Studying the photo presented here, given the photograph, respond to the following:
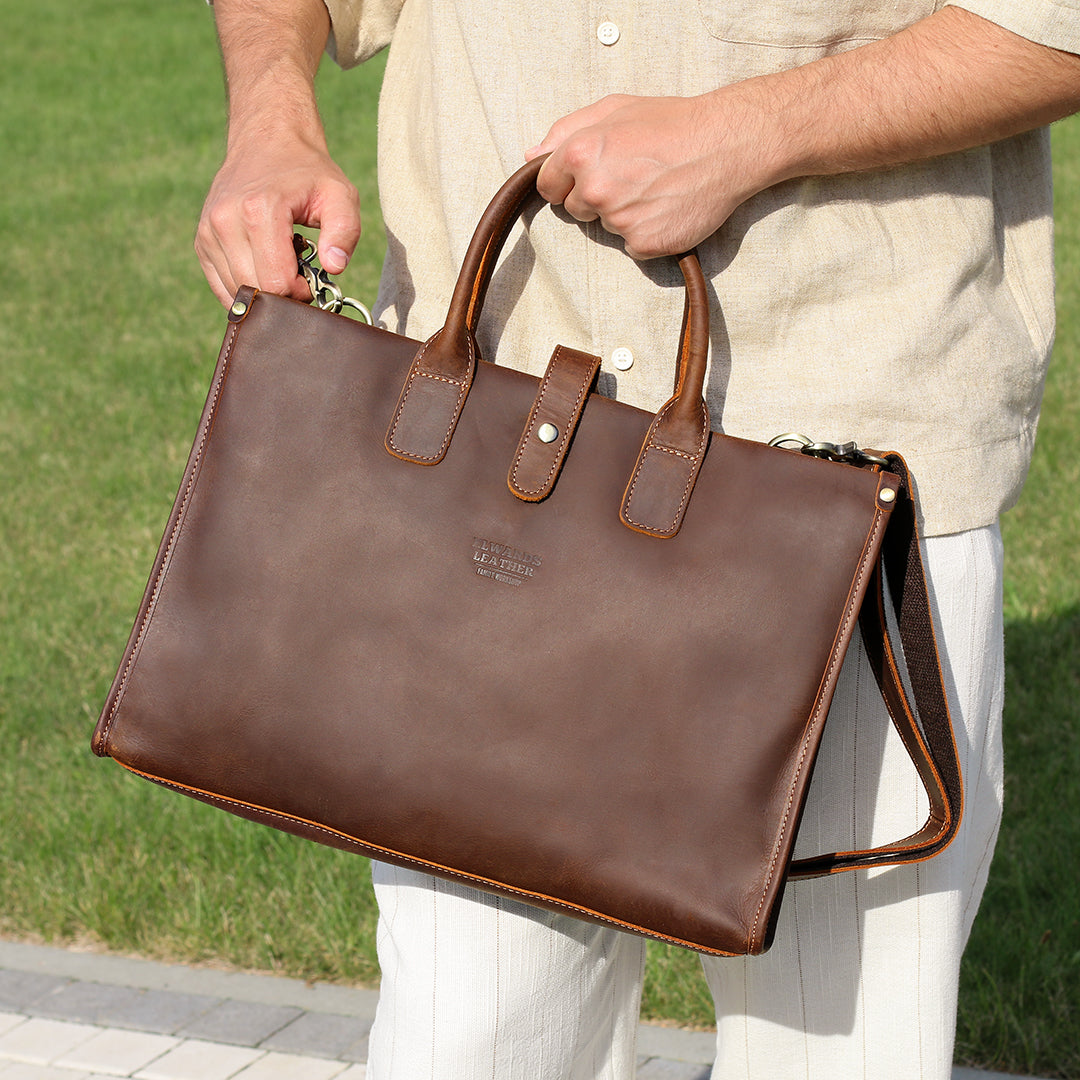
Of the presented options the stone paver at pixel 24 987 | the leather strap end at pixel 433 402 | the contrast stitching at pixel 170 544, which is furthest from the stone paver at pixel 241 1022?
→ the leather strap end at pixel 433 402

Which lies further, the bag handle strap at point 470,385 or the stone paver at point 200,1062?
the stone paver at point 200,1062

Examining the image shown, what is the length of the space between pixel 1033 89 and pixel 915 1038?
3.40 feet

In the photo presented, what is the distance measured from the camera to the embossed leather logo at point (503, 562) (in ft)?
4.54

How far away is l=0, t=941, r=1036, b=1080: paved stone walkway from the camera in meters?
2.71

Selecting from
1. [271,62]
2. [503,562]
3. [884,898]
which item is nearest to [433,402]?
[503,562]

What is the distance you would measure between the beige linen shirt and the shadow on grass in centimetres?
156

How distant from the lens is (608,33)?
1405 mm

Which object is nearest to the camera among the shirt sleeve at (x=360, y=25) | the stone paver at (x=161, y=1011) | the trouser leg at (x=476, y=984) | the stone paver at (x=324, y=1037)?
the trouser leg at (x=476, y=984)

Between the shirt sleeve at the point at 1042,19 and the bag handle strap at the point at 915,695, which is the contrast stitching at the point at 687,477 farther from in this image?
the shirt sleeve at the point at 1042,19

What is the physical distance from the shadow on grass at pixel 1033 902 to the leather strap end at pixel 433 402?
1884mm

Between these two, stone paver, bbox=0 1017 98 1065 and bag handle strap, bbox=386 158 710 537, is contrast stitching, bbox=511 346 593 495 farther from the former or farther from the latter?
stone paver, bbox=0 1017 98 1065

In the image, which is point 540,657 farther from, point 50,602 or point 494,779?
point 50,602

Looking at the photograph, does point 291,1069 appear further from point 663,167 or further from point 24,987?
point 663,167

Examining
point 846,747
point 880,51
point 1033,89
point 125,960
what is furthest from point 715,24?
point 125,960
